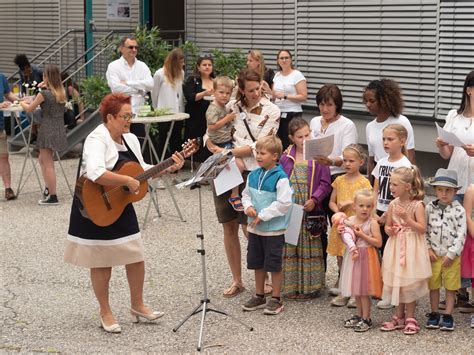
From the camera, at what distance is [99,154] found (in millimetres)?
7477

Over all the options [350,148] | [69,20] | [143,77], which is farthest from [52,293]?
[69,20]

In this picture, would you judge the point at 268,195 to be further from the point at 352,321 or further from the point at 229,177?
the point at 352,321

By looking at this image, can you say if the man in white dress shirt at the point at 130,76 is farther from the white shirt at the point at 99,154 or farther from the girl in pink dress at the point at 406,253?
the girl in pink dress at the point at 406,253

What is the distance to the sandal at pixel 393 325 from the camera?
7648mm

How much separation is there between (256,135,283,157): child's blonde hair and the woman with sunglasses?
82 centimetres

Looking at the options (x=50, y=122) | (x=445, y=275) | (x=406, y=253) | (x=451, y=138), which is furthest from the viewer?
(x=50, y=122)

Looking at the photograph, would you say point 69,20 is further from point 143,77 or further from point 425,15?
point 425,15

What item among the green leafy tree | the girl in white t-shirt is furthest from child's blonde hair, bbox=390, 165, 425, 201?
the green leafy tree

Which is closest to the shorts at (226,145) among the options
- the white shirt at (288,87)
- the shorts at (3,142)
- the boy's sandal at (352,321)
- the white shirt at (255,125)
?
the white shirt at (255,125)

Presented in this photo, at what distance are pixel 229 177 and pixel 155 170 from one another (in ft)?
3.22

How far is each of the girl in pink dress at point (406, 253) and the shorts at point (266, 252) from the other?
0.86 m


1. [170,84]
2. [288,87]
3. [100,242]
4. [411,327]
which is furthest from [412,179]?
[170,84]

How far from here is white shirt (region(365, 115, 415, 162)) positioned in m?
8.50

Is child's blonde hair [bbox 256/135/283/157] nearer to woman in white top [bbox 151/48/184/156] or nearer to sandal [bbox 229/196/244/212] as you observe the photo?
sandal [bbox 229/196/244/212]
